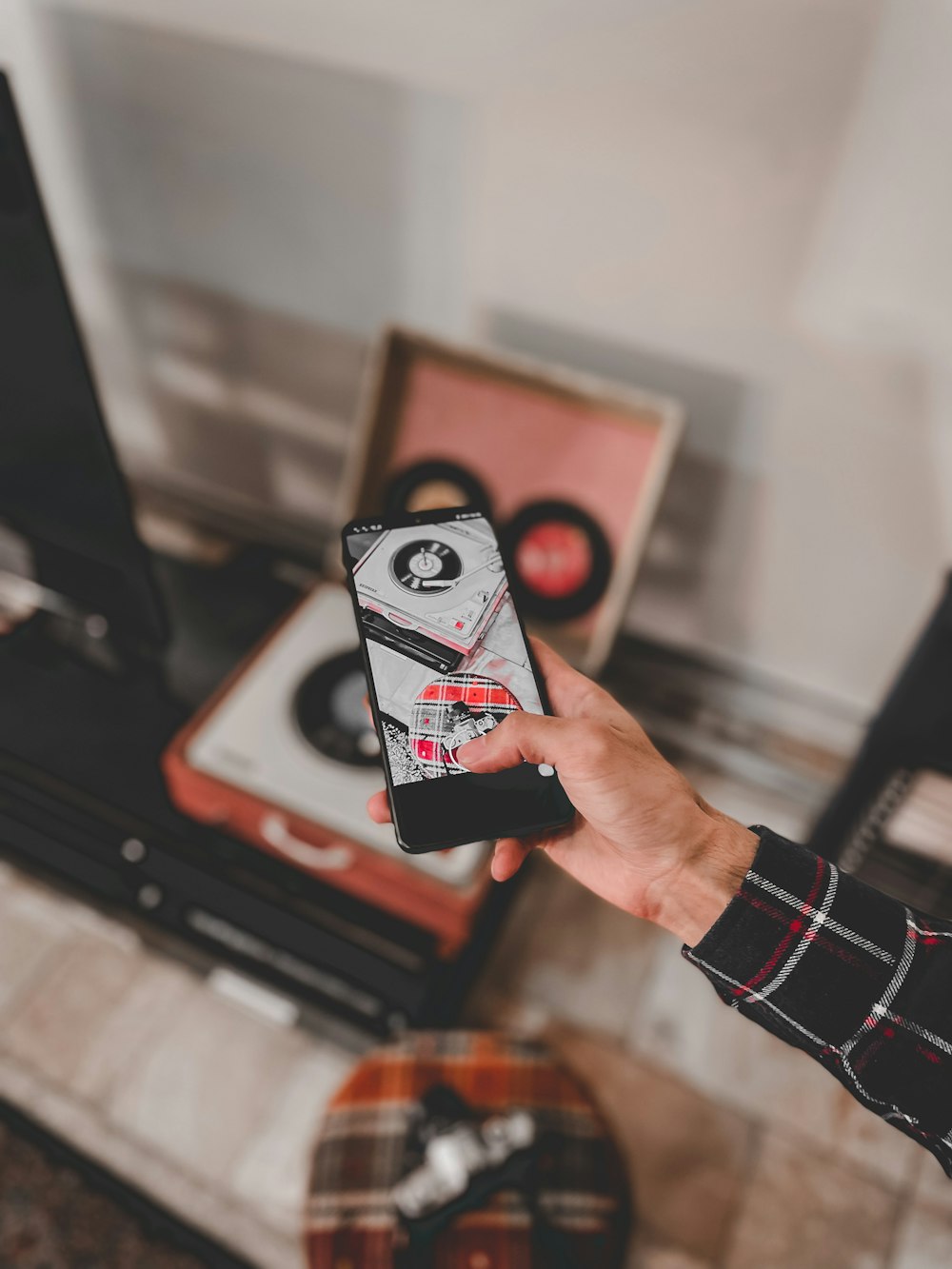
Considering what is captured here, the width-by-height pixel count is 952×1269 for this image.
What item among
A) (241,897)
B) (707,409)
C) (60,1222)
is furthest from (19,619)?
(707,409)

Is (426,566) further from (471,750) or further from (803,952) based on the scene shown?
(803,952)

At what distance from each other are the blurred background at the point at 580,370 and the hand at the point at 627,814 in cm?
41

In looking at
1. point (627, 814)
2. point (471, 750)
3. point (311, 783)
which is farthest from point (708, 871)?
point (311, 783)

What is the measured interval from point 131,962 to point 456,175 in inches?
47.6

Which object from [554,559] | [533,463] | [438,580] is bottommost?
[554,559]

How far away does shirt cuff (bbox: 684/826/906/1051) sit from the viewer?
57 centimetres

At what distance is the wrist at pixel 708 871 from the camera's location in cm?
61

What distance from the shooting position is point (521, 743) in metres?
0.60

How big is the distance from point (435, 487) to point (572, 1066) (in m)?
0.87

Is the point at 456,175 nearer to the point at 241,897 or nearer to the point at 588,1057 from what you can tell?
the point at 241,897

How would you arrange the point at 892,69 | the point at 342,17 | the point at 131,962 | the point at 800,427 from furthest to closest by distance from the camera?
1. the point at 131,962
2. the point at 800,427
3. the point at 342,17
4. the point at 892,69

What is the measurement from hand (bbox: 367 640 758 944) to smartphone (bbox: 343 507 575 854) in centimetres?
3

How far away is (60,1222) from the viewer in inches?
41.2

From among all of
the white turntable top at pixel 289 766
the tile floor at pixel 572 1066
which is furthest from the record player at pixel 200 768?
the tile floor at pixel 572 1066
